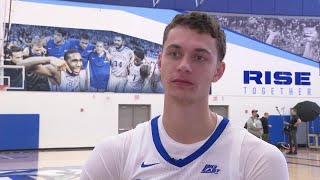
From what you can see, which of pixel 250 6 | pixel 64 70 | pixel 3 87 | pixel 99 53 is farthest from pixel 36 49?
pixel 250 6

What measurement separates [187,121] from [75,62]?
49.6 feet

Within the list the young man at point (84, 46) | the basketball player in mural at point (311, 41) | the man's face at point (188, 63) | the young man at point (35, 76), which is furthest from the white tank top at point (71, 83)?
the man's face at point (188, 63)

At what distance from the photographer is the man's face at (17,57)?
50.0 ft

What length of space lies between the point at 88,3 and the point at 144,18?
2.47 meters

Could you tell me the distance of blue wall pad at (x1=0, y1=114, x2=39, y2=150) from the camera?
15.0 m

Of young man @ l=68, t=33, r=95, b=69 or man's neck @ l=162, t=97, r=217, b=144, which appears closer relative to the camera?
A: man's neck @ l=162, t=97, r=217, b=144

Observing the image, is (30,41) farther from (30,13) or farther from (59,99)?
(59,99)

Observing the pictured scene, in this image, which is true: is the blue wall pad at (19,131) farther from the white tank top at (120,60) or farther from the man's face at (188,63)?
the man's face at (188,63)

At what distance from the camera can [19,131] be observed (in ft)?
49.6

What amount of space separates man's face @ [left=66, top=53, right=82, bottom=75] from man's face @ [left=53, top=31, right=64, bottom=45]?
27.0 inches

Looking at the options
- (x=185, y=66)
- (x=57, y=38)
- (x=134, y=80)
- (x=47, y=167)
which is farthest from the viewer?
(x=134, y=80)

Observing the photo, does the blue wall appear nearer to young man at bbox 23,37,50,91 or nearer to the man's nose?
young man at bbox 23,37,50,91

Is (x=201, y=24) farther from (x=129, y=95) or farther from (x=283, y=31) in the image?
(x=283, y=31)

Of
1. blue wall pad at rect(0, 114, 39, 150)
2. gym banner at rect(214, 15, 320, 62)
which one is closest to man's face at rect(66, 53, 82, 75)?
blue wall pad at rect(0, 114, 39, 150)
